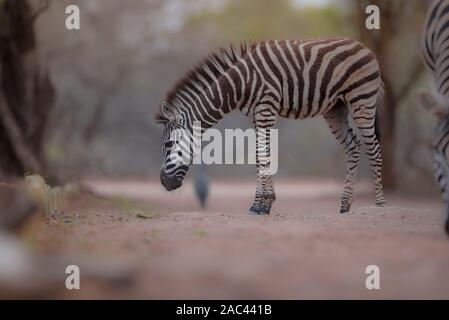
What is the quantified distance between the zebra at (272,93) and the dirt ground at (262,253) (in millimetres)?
882

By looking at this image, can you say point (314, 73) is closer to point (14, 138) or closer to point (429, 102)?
point (429, 102)

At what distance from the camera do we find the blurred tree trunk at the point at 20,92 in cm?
920

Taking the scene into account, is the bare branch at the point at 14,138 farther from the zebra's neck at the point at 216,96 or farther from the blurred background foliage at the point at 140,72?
the blurred background foliage at the point at 140,72

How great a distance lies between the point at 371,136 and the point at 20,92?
571 cm

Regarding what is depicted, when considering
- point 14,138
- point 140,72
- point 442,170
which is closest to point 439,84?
point 442,170

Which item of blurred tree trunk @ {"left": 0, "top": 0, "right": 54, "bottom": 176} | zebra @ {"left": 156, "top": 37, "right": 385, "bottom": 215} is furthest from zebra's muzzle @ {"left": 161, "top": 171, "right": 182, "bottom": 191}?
blurred tree trunk @ {"left": 0, "top": 0, "right": 54, "bottom": 176}

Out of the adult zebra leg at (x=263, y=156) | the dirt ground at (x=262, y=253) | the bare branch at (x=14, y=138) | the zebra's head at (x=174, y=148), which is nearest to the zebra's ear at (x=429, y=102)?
the dirt ground at (x=262, y=253)

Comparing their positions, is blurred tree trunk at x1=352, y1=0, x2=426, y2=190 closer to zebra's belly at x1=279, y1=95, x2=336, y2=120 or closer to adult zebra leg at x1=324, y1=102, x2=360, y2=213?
adult zebra leg at x1=324, y1=102, x2=360, y2=213

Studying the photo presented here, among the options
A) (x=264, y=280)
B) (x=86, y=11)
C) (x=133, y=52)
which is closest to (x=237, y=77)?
(x=264, y=280)

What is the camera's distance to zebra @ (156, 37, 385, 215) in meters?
5.87

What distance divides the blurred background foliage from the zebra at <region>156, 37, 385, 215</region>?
1104 cm

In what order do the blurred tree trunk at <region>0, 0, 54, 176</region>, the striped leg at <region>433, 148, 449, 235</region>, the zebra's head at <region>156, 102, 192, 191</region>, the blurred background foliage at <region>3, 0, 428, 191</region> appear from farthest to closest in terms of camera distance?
the blurred background foliage at <region>3, 0, 428, 191</region> < the blurred tree trunk at <region>0, 0, 54, 176</region> < the zebra's head at <region>156, 102, 192, 191</region> < the striped leg at <region>433, 148, 449, 235</region>

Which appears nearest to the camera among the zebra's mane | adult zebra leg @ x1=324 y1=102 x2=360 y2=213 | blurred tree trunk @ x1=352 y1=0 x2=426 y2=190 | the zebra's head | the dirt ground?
the dirt ground

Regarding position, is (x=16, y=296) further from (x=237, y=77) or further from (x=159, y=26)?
(x=159, y=26)
